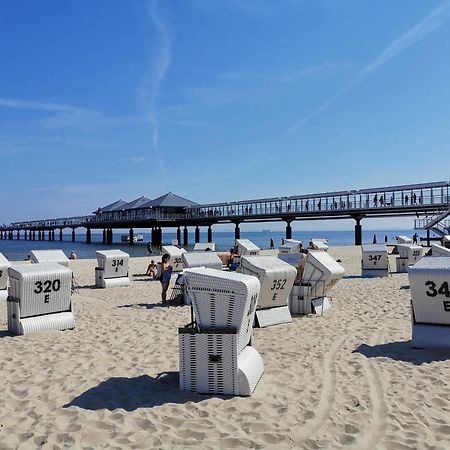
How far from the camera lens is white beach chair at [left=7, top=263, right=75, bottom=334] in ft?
22.0

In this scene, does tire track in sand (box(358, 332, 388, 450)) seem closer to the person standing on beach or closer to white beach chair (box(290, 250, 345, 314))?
white beach chair (box(290, 250, 345, 314))

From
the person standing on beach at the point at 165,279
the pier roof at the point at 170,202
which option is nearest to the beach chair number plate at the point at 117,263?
the person standing on beach at the point at 165,279

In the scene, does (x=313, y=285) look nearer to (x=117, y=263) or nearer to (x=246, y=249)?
(x=117, y=263)

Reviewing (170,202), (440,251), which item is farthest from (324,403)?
(170,202)

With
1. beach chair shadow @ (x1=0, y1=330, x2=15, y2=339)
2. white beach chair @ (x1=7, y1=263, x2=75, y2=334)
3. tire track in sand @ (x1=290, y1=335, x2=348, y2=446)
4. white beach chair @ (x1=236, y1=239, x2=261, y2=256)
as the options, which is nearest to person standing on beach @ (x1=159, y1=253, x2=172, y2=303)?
white beach chair @ (x1=7, y1=263, x2=75, y2=334)

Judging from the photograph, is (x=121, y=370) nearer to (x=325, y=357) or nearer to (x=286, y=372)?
(x=286, y=372)

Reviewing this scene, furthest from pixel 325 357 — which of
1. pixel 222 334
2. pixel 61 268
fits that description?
pixel 61 268

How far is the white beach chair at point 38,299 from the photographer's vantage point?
6.69 m

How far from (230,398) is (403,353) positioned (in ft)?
8.15

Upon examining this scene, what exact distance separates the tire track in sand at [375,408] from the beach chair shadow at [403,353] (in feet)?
1.03

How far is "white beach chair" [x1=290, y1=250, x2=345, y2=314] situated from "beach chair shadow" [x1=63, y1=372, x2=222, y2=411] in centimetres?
411

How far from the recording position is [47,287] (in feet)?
22.7

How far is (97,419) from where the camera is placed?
3688mm

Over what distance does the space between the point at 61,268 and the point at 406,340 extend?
5.02 metres
